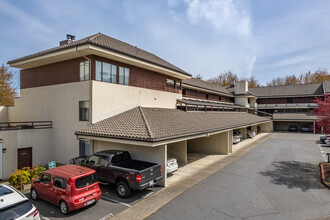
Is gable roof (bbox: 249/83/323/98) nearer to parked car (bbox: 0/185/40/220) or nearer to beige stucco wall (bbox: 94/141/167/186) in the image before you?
beige stucco wall (bbox: 94/141/167/186)

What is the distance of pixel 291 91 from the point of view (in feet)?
154

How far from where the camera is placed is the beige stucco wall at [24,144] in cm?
1293

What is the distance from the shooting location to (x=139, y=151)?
37.3 feet

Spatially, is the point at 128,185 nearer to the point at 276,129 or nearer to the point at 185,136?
the point at 185,136

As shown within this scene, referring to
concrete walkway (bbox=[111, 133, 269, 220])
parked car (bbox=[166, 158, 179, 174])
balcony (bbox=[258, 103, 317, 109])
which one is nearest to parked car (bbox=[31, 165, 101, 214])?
concrete walkway (bbox=[111, 133, 269, 220])

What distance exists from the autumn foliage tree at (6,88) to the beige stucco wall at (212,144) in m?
29.2

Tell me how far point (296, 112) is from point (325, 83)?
916 cm

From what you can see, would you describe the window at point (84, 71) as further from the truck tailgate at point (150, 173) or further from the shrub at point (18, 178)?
the truck tailgate at point (150, 173)

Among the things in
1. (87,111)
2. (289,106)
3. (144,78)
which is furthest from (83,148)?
(289,106)

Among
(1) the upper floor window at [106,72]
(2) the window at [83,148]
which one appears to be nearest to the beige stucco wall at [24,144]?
(2) the window at [83,148]

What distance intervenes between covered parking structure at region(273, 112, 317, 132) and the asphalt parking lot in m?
41.0

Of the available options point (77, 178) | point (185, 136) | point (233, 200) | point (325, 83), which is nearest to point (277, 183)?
point (233, 200)

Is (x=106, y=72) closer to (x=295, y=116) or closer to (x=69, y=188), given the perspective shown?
(x=69, y=188)

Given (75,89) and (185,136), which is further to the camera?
(75,89)
